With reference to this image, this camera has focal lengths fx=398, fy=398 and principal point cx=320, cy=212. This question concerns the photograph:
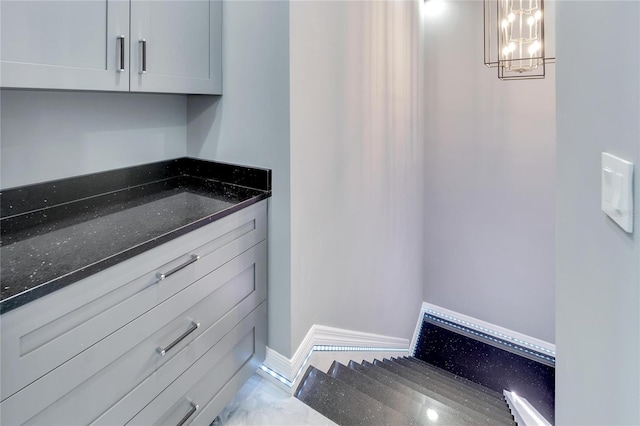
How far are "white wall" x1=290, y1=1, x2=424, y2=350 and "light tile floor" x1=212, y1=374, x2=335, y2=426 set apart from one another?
23cm

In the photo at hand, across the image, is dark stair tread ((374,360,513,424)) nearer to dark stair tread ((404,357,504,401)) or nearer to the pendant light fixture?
dark stair tread ((404,357,504,401))

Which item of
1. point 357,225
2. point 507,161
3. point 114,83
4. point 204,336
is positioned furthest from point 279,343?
point 507,161

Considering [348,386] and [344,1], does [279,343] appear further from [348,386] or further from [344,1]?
[344,1]

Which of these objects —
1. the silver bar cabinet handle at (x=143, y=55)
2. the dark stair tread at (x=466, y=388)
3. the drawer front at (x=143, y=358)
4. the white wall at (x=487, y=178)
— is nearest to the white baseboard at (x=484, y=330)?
the white wall at (x=487, y=178)

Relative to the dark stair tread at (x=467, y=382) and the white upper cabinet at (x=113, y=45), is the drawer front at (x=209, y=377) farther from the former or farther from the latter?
the dark stair tread at (x=467, y=382)

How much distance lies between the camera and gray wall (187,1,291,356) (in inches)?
64.1

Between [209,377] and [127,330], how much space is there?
0.47 meters

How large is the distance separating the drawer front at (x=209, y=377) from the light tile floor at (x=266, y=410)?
100 millimetres

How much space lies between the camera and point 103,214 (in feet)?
4.70

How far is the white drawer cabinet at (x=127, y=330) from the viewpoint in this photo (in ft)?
2.93

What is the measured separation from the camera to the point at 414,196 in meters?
3.90

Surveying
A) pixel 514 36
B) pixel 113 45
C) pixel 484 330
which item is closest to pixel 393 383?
pixel 113 45

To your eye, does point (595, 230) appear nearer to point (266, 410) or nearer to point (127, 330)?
point (127, 330)

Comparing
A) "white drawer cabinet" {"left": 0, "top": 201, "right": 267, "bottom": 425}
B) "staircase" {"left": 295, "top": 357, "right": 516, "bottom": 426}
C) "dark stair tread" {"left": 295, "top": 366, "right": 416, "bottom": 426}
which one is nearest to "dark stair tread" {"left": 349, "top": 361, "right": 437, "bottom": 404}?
"staircase" {"left": 295, "top": 357, "right": 516, "bottom": 426}
